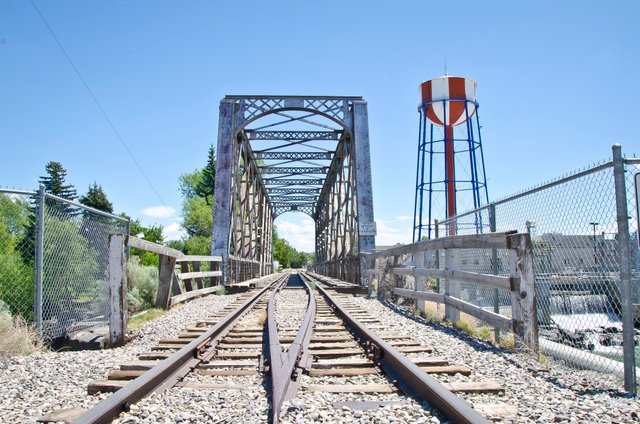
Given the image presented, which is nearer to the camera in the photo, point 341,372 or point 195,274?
point 341,372

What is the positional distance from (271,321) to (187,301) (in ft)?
16.9

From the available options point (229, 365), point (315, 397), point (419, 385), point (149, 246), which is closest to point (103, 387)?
point (229, 365)

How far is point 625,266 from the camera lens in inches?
143

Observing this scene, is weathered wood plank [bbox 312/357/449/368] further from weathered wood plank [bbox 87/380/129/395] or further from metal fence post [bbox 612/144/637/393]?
weathered wood plank [bbox 87/380/129/395]

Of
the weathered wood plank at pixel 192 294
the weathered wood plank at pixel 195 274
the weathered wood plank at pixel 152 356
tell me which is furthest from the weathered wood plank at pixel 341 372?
the weathered wood plank at pixel 195 274

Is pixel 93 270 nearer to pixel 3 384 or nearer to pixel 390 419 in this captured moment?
pixel 3 384

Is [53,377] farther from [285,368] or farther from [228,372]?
[285,368]

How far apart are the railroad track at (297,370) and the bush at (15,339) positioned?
1197mm

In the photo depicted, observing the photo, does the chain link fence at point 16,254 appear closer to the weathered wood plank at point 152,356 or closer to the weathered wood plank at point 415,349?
the weathered wood plank at point 152,356

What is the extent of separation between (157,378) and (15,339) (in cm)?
210

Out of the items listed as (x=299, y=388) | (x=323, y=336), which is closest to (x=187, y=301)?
(x=323, y=336)

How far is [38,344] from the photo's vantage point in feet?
17.3

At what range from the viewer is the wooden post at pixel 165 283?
9.00 meters

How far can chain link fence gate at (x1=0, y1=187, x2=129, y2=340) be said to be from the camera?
5395mm
